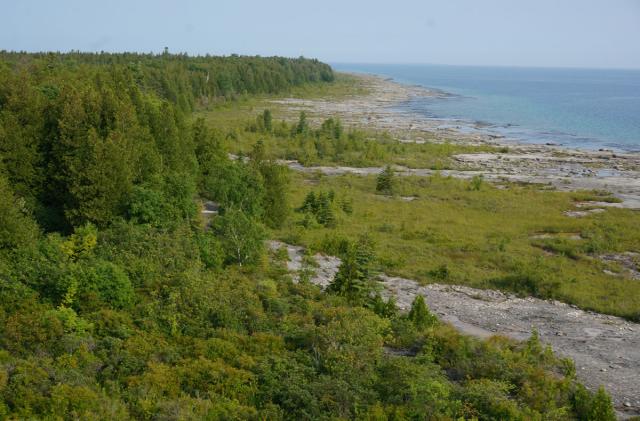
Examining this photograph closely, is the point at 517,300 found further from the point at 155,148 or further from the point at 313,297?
the point at 155,148

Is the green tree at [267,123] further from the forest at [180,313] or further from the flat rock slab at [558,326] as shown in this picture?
the flat rock slab at [558,326]

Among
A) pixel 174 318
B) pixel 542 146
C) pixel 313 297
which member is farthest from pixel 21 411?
pixel 542 146

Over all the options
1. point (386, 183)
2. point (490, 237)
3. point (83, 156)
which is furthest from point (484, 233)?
point (83, 156)

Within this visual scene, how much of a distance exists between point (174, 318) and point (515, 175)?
49.3 metres

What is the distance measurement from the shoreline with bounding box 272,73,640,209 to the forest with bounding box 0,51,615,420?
32.1 m

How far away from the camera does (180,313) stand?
1969 cm

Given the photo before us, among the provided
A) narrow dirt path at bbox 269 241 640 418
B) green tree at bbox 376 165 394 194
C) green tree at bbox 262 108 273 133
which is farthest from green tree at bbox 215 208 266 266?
green tree at bbox 262 108 273 133

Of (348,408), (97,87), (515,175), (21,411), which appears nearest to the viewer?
(21,411)

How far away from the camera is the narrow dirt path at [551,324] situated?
62.4 feet

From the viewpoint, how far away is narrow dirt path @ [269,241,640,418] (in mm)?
19016

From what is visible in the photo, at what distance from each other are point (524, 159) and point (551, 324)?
1956 inches

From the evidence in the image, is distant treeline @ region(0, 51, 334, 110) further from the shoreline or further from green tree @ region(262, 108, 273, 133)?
the shoreline

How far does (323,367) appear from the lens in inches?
653

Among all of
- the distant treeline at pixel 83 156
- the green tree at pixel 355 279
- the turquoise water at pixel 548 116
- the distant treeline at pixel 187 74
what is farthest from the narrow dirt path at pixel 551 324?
the turquoise water at pixel 548 116
